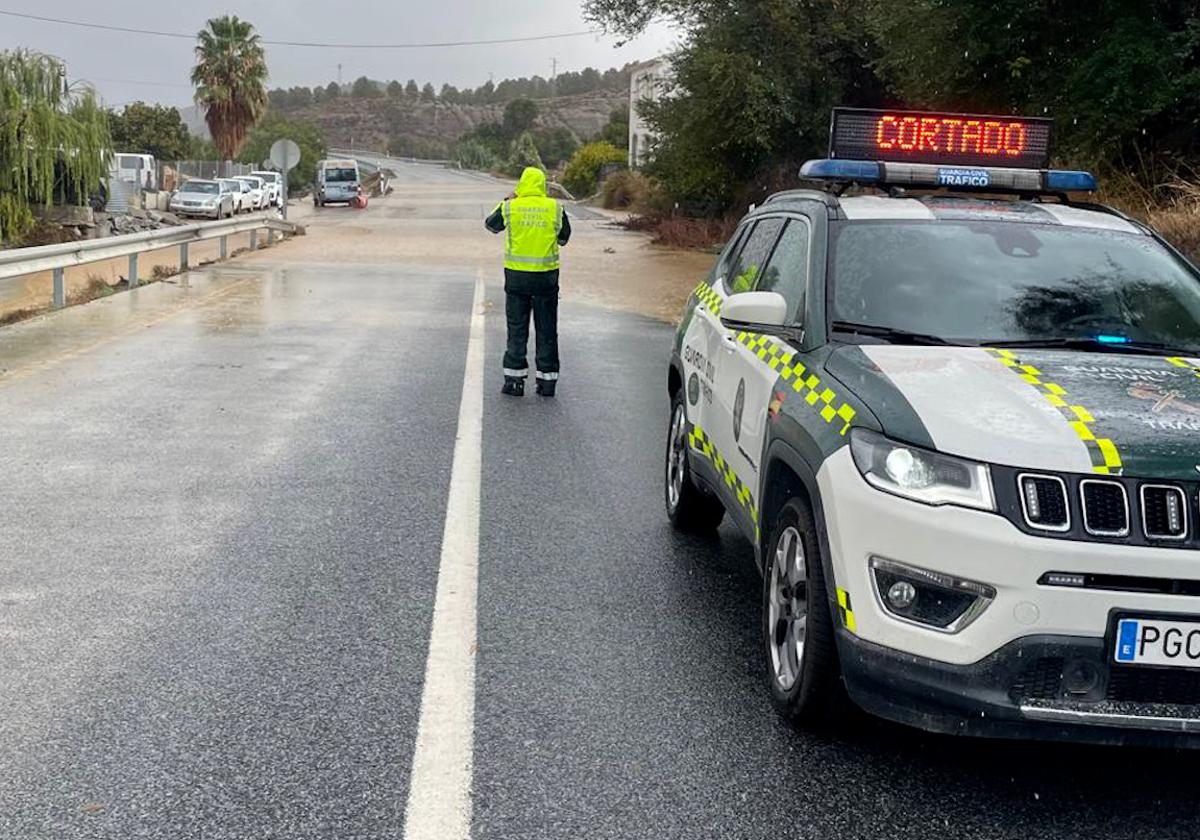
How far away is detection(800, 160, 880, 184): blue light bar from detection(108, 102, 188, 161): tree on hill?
88937 millimetres

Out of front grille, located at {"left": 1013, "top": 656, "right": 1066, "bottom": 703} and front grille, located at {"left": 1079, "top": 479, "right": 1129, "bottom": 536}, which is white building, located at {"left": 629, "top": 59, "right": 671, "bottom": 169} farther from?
front grille, located at {"left": 1013, "top": 656, "right": 1066, "bottom": 703}

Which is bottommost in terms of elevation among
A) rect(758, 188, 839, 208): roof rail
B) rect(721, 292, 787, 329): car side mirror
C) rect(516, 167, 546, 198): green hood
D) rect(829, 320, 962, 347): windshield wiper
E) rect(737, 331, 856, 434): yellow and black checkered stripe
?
rect(737, 331, 856, 434): yellow and black checkered stripe

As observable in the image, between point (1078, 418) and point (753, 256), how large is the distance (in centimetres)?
255

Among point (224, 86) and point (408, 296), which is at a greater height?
point (224, 86)

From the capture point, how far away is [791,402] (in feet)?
14.2

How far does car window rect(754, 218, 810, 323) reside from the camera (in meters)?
4.95

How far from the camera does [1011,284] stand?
484 centimetres

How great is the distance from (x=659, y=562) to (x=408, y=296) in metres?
14.3

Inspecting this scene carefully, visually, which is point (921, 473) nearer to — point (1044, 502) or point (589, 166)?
point (1044, 502)

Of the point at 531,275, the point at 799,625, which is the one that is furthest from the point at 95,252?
the point at 799,625

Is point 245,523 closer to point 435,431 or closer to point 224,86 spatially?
point 435,431

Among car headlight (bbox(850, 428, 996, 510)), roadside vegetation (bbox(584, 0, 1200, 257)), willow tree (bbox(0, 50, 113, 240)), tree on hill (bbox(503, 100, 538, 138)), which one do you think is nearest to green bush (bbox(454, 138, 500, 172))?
tree on hill (bbox(503, 100, 538, 138))

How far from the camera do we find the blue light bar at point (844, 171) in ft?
17.8

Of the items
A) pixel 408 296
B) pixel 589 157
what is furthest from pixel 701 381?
pixel 589 157
